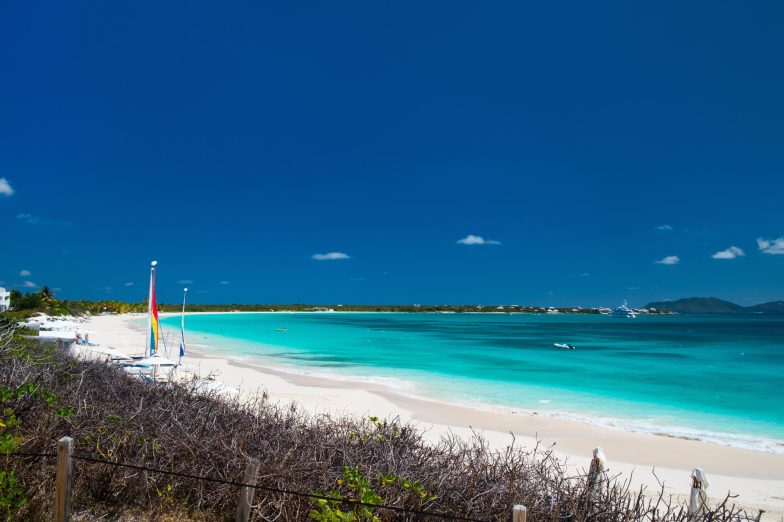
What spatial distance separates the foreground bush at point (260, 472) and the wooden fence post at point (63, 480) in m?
0.52

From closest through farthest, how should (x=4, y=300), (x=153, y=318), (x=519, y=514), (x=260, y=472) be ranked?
(x=519, y=514)
(x=260, y=472)
(x=153, y=318)
(x=4, y=300)

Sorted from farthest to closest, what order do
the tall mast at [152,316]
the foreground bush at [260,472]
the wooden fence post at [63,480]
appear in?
the tall mast at [152,316]
the foreground bush at [260,472]
the wooden fence post at [63,480]

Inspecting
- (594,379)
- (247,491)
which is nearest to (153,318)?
(247,491)

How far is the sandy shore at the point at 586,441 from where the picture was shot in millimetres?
8891

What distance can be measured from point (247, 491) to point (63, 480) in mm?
1449

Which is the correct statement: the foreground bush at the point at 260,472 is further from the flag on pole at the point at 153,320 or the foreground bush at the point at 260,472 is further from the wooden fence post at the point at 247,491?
the flag on pole at the point at 153,320

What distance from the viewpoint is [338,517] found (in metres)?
3.75

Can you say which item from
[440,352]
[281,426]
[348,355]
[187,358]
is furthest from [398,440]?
[440,352]

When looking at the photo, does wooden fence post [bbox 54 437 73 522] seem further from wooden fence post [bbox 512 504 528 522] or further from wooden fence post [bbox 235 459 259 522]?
wooden fence post [bbox 512 504 528 522]

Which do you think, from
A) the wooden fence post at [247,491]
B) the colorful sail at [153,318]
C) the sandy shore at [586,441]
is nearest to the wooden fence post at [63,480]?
the wooden fence post at [247,491]

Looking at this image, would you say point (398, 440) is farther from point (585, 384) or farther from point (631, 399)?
point (585, 384)

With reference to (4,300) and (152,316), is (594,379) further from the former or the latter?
(4,300)

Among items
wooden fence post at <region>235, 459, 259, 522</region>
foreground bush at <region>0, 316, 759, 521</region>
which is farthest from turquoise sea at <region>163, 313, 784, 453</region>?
wooden fence post at <region>235, 459, 259, 522</region>

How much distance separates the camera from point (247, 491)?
13.3ft
